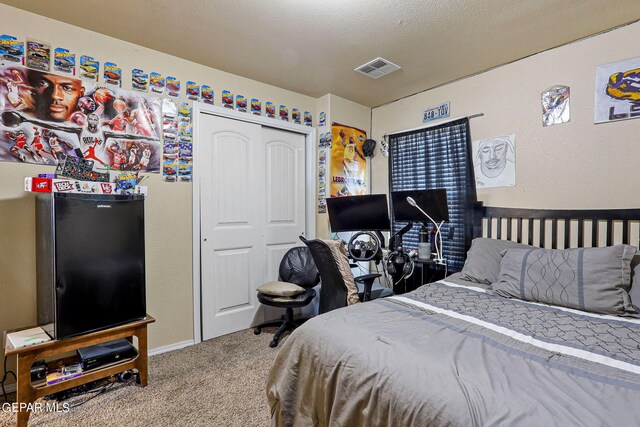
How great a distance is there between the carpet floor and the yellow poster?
6.51ft

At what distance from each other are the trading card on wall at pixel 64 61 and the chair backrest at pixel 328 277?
2.06 metres

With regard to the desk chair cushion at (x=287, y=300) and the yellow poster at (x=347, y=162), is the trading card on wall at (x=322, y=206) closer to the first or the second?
the yellow poster at (x=347, y=162)

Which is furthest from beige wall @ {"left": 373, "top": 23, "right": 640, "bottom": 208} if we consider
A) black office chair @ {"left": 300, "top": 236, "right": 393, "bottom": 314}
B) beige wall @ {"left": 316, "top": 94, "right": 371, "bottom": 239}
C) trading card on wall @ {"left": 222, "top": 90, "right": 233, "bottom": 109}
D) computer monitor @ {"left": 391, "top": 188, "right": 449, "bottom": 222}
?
trading card on wall @ {"left": 222, "top": 90, "right": 233, "bottom": 109}

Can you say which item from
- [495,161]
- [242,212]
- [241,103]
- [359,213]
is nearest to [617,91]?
[495,161]

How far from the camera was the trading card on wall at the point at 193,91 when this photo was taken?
2807mm

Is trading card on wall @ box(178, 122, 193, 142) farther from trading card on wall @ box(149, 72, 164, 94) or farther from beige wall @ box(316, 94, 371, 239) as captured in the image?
beige wall @ box(316, 94, 371, 239)

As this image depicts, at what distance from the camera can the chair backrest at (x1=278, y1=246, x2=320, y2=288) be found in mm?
3219

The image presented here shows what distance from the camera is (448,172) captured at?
3.21 m

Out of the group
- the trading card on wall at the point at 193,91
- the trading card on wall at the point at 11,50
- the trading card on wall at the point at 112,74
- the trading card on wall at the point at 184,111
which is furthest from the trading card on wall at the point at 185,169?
the trading card on wall at the point at 11,50

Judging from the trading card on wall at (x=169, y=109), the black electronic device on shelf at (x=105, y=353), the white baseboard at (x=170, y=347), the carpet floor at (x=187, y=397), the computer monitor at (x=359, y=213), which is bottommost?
the carpet floor at (x=187, y=397)

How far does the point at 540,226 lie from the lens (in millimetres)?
2545

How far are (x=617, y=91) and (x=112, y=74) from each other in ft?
12.1

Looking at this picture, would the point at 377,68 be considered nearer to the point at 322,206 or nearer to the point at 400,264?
the point at 322,206

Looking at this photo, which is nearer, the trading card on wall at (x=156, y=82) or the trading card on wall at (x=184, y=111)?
the trading card on wall at (x=156, y=82)
